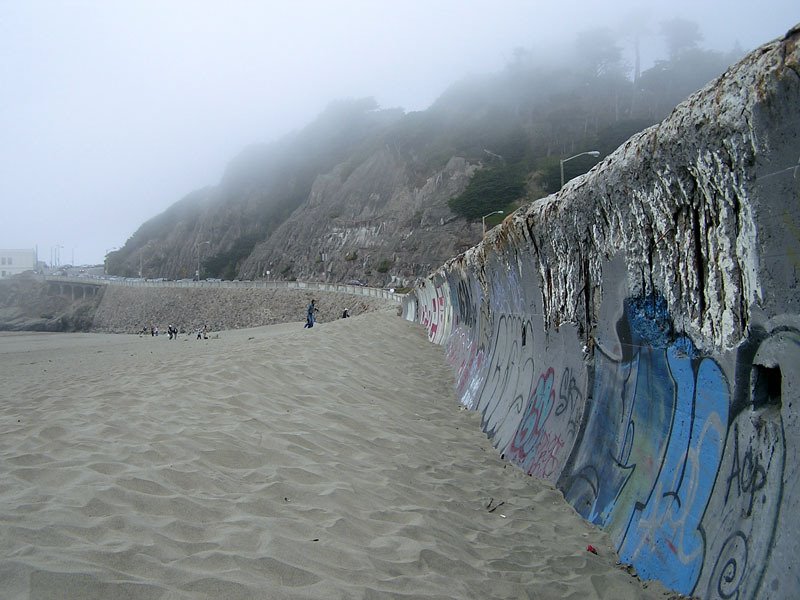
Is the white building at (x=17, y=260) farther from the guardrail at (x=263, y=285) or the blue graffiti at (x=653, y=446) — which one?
the blue graffiti at (x=653, y=446)

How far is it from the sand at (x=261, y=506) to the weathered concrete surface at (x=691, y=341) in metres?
0.39

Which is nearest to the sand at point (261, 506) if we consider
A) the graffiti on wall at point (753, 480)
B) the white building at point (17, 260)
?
the graffiti on wall at point (753, 480)

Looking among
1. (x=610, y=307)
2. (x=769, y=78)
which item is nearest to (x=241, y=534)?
(x=610, y=307)

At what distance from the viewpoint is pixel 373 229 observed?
2630 inches

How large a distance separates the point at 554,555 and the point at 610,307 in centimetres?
182

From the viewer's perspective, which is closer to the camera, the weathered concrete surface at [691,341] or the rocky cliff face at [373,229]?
the weathered concrete surface at [691,341]

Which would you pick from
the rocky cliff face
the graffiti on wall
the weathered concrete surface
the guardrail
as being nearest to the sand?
the weathered concrete surface

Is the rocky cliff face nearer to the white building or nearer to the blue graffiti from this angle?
the blue graffiti

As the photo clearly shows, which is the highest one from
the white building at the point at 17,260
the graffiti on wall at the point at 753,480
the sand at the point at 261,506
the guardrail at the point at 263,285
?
the white building at the point at 17,260

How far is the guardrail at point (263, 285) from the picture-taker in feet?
136

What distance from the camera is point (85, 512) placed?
10.3ft

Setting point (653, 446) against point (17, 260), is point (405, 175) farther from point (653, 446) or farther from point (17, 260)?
point (17, 260)

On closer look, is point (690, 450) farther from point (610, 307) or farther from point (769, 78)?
point (769, 78)

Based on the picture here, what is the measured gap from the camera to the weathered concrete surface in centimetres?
253
